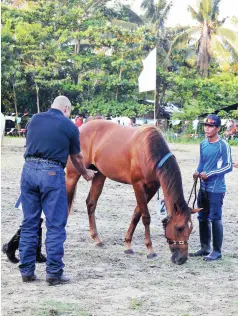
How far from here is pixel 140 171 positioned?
6754 millimetres

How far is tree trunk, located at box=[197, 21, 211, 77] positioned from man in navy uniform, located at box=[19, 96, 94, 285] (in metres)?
39.1

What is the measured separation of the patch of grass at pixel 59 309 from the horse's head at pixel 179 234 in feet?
5.58

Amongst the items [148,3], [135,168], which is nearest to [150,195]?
[135,168]

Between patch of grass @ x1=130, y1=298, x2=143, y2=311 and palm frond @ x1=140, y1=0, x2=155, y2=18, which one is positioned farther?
palm frond @ x1=140, y1=0, x2=155, y2=18

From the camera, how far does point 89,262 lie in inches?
244

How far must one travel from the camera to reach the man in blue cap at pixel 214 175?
6.51m

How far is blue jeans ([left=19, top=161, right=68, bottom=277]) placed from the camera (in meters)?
5.29

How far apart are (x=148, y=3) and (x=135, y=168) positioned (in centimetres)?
4260

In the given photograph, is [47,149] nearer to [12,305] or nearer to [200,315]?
[12,305]

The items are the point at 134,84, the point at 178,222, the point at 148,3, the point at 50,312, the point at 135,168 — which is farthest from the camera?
the point at 148,3

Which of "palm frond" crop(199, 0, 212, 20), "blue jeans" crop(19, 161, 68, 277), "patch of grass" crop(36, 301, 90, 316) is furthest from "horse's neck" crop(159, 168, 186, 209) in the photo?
"palm frond" crop(199, 0, 212, 20)

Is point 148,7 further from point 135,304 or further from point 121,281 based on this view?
point 135,304

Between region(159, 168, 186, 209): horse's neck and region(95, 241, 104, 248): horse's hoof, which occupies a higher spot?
region(159, 168, 186, 209): horse's neck

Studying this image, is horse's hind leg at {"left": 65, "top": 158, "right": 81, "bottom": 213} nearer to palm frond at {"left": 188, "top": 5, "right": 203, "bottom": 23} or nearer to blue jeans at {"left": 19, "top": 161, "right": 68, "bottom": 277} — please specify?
blue jeans at {"left": 19, "top": 161, "right": 68, "bottom": 277}
